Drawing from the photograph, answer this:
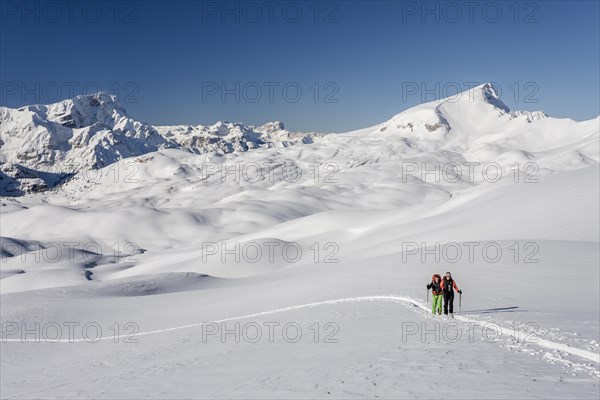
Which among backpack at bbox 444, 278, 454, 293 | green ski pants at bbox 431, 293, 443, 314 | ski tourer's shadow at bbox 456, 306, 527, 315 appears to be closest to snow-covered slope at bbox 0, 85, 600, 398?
ski tourer's shadow at bbox 456, 306, 527, 315

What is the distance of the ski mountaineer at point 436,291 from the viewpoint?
15.2 m

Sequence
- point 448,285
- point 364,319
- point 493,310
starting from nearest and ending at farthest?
point 448,285, point 493,310, point 364,319

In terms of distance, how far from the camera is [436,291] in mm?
15273

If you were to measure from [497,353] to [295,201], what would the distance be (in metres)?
138

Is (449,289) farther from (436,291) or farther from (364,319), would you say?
(364,319)

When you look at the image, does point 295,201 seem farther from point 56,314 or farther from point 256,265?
point 56,314

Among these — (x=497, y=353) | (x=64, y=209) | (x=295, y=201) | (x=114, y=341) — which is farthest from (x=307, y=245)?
(x=64, y=209)

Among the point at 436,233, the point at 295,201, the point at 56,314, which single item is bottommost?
the point at 56,314

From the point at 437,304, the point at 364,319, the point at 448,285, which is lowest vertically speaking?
the point at 364,319

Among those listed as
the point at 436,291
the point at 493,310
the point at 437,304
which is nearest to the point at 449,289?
the point at 436,291

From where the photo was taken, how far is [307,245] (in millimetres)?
60375

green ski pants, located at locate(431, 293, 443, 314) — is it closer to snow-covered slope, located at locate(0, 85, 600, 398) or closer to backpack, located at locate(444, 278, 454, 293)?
backpack, located at locate(444, 278, 454, 293)

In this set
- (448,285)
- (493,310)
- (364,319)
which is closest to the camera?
(448,285)

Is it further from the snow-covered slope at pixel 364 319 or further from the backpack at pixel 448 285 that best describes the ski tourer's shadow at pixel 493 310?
the backpack at pixel 448 285
